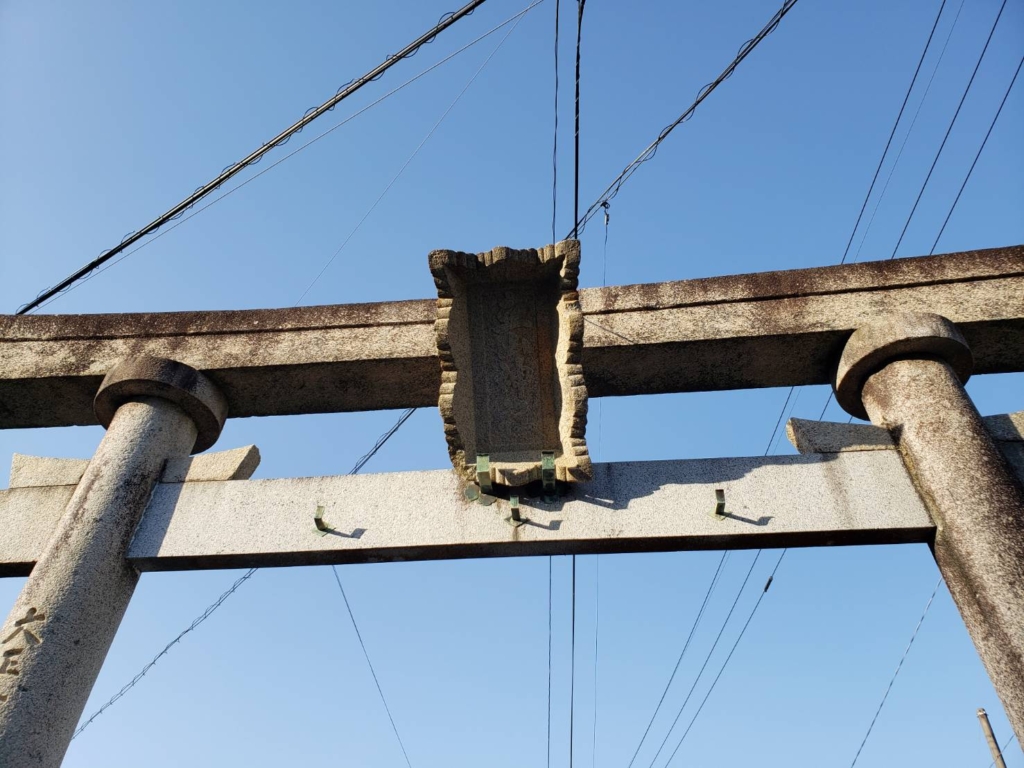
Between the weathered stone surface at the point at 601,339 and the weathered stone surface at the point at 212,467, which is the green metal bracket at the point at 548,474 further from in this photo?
the weathered stone surface at the point at 212,467

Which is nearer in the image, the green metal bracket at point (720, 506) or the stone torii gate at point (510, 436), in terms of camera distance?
the stone torii gate at point (510, 436)

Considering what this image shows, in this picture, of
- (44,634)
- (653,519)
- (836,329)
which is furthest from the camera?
(836,329)

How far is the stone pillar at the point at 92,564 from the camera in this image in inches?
152

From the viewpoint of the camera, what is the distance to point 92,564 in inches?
172

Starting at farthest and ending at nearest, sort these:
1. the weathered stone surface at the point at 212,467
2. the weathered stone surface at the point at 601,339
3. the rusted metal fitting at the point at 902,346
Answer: the weathered stone surface at the point at 601,339
the weathered stone surface at the point at 212,467
the rusted metal fitting at the point at 902,346

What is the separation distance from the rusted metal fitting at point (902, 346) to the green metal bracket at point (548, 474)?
2085 mm

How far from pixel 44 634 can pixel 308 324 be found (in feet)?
8.13

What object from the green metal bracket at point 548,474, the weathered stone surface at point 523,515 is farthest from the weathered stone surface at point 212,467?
the green metal bracket at point 548,474

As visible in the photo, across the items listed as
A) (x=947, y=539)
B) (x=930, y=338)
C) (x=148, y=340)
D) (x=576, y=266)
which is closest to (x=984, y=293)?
(x=930, y=338)

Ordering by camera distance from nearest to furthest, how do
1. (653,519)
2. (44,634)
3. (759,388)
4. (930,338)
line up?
(44,634) → (653,519) → (930,338) → (759,388)

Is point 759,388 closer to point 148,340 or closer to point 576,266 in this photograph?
point 576,266

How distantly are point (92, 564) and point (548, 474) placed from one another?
2617 mm

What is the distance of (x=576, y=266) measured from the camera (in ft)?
15.8

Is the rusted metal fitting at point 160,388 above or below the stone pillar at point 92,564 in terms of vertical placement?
above
